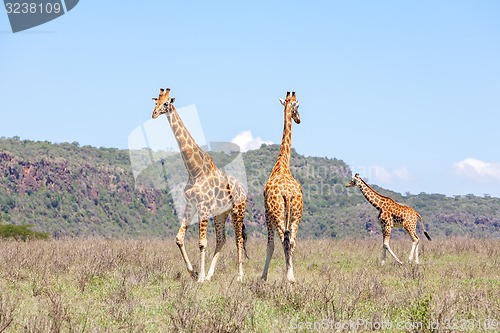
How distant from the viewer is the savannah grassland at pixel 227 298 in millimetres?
6871

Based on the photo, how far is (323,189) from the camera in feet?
258

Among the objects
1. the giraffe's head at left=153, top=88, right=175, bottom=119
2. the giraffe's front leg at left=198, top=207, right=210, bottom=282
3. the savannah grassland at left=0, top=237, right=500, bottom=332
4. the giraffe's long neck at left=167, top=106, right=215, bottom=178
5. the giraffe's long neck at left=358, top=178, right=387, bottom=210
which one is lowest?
the savannah grassland at left=0, top=237, right=500, bottom=332

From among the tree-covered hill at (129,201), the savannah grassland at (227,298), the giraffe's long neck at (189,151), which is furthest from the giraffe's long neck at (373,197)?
the tree-covered hill at (129,201)

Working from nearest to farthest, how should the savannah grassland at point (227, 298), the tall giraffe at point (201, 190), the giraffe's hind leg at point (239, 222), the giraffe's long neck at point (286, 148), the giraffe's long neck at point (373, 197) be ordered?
the savannah grassland at point (227, 298) < the tall giraffe at point (201, 190) < the giraffe's long neck at point (286, 148) < the giraffe's hind leg at point (239, 222) < the giraffe's long neck at point (373, 197)

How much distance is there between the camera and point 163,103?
1127 centimetres

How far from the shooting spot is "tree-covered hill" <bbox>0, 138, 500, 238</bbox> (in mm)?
56188

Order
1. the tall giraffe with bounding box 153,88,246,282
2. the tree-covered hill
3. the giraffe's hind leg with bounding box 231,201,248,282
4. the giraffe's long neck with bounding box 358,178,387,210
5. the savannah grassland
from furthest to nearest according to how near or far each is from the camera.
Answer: the tree-covered hill < the giraffe's long neck with bounding box 358,178,387,210 < the giraffe's hind leg with bounding box 231,201,248,282 < the tall giraffe with bounding box 153,88,246,282 < the savannah grassland

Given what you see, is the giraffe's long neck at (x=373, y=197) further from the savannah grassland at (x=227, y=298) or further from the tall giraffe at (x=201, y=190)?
the tall giraffe at (x=201, y=190)

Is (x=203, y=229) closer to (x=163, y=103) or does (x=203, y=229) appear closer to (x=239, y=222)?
(x=239, y=222)

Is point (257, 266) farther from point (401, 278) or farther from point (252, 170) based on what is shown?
point (252, 170)

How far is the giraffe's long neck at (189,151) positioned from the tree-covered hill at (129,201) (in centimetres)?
3781

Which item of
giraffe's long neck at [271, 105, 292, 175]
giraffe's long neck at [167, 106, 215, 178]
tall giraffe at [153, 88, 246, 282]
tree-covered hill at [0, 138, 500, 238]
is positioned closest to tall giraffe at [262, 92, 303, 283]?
giraffe's long neck at [271, 105, 292, 175]

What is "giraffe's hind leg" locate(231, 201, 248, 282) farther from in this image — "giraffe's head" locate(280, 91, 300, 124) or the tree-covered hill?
the tree-covered hill

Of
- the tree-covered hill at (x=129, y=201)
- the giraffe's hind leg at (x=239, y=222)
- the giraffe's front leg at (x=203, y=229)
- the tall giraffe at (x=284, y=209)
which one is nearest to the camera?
the tall giraffe at (x=284, y=209)
